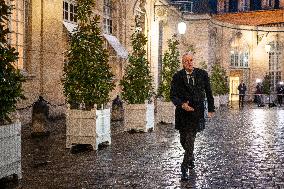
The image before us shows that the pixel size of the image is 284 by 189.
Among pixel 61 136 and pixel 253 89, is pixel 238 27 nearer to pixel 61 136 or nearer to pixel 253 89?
pixel 253 89

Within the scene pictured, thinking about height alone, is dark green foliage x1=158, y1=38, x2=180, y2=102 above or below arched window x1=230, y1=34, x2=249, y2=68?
below

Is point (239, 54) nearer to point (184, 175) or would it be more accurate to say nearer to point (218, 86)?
point (218, 86)

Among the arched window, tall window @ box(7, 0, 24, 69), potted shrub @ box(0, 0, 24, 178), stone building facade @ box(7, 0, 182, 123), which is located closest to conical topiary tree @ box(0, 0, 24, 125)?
potted shrub @ box(0, 0, 24, 178)

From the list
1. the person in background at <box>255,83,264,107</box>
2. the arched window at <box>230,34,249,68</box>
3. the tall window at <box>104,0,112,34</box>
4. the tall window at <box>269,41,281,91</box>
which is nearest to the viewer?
the tall window at <box>104,0,112,34</box>

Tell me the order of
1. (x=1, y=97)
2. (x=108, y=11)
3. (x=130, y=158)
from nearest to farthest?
1. (x=1, y=97)
2. (x=130, y=158)
3. (x=108, y=11)

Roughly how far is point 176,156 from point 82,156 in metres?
A: 1.98

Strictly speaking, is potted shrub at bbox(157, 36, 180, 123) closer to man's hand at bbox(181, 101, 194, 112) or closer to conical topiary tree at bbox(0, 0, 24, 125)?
man's hand at bbox(181, 101, 194, 112)

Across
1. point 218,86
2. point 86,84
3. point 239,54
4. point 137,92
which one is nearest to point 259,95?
point 218,86

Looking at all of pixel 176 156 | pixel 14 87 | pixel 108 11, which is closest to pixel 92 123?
pixel 176 156

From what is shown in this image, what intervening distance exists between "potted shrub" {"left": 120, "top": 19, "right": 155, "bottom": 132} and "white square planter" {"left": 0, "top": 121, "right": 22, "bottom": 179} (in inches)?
301

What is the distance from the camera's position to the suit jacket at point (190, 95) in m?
7.84

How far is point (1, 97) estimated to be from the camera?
7188mm

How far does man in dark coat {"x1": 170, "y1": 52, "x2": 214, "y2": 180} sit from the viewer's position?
25.7ft

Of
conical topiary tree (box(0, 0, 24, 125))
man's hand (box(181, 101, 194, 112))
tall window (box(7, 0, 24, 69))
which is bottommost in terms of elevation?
man's hand (box(181, 101, 194, 112))
